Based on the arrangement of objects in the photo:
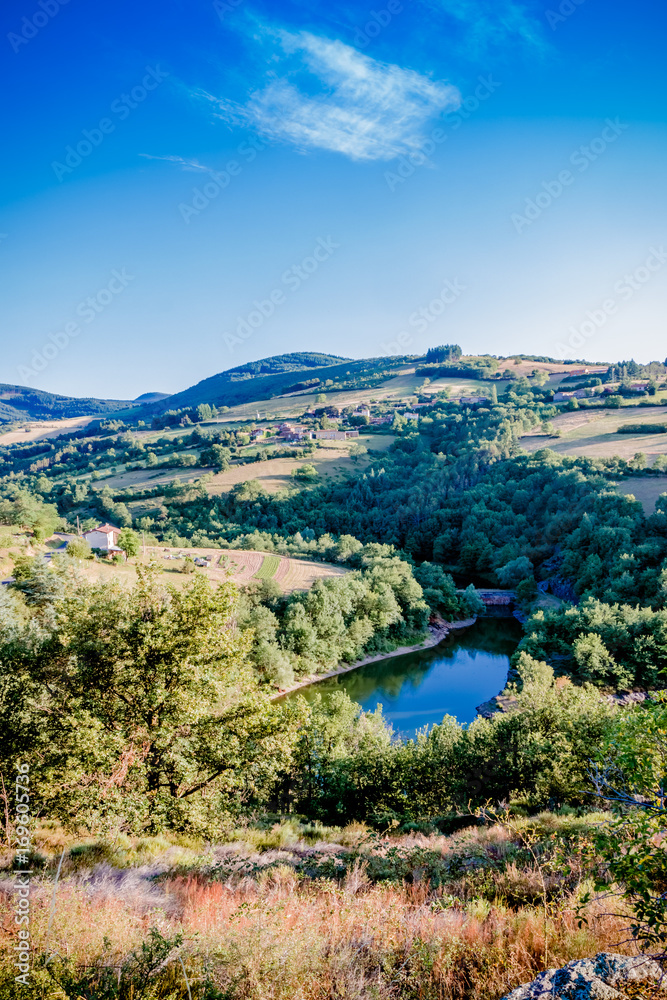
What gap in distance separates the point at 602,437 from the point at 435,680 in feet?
146

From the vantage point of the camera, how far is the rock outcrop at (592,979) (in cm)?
283

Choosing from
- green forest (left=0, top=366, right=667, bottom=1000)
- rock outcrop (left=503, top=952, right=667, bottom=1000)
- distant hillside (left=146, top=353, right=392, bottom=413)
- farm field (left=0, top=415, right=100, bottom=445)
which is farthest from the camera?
distant hillside (left=146, top=353, right=392, bottom=413)

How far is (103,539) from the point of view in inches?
1250

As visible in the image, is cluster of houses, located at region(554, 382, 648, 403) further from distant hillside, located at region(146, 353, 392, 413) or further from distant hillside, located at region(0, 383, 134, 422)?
distant hillside, located at region(0, 383, 134, 422)

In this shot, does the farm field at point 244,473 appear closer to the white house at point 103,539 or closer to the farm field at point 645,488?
the white house at point 103,539

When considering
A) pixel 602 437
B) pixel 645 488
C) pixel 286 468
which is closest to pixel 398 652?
pixel 645 488

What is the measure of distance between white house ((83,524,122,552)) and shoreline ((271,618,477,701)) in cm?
1475

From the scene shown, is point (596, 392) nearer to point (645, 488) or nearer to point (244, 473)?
point (645, 488)

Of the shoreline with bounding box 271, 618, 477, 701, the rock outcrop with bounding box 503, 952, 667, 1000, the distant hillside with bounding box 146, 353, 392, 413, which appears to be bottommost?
the shoreline with bounding box 271, 618, 477, 701

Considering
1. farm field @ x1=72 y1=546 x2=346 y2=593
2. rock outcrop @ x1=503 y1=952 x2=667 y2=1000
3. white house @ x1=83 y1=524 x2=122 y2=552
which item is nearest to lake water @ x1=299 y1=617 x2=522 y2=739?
farm field @ x1=72 y1=546 x2=346 y2=593

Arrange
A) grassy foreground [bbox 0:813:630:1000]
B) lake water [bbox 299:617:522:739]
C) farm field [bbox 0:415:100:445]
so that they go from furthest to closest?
farm field [bbox 0:415:100:445], lake water [bbox 299:617:522:739], grassy foreground [bbox 0:813:630:1000]

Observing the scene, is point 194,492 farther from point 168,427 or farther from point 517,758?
point 168,427

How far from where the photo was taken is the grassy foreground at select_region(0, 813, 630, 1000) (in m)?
3.39

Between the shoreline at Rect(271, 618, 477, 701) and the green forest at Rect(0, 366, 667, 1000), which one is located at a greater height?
the green forest at Rect(0, 366, 667, 1000)
